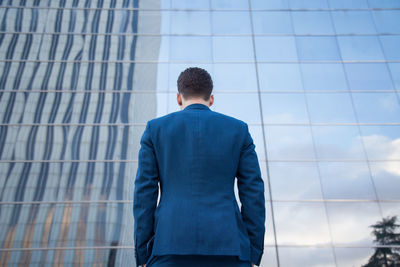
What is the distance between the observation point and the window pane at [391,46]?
10578 millimetres

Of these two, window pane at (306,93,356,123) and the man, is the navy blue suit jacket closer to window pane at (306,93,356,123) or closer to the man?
the man

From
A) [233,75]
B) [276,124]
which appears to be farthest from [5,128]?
[276,124]

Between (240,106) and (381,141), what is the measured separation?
182 inches

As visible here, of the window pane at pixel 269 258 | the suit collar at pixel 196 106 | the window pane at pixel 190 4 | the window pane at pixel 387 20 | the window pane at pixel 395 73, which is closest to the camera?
the suit collar at pixel 196 106

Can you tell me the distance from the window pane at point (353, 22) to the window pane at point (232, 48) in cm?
361

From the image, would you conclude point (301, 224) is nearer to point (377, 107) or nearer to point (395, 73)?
point (377, 107)

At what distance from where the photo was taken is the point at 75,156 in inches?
354

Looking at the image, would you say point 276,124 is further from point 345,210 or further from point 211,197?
point 211,197

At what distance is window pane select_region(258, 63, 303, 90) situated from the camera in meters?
10.0

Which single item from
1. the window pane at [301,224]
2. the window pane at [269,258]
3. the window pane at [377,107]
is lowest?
the window pane at [269,258]

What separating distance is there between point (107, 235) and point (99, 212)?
0.72 meters

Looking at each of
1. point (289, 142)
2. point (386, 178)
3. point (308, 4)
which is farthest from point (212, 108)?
point (308, 4)

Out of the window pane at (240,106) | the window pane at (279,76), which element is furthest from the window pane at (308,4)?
the window pane at (240,106)

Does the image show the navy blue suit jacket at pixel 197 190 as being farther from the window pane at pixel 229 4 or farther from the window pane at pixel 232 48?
the window pane at pixel 229 4
